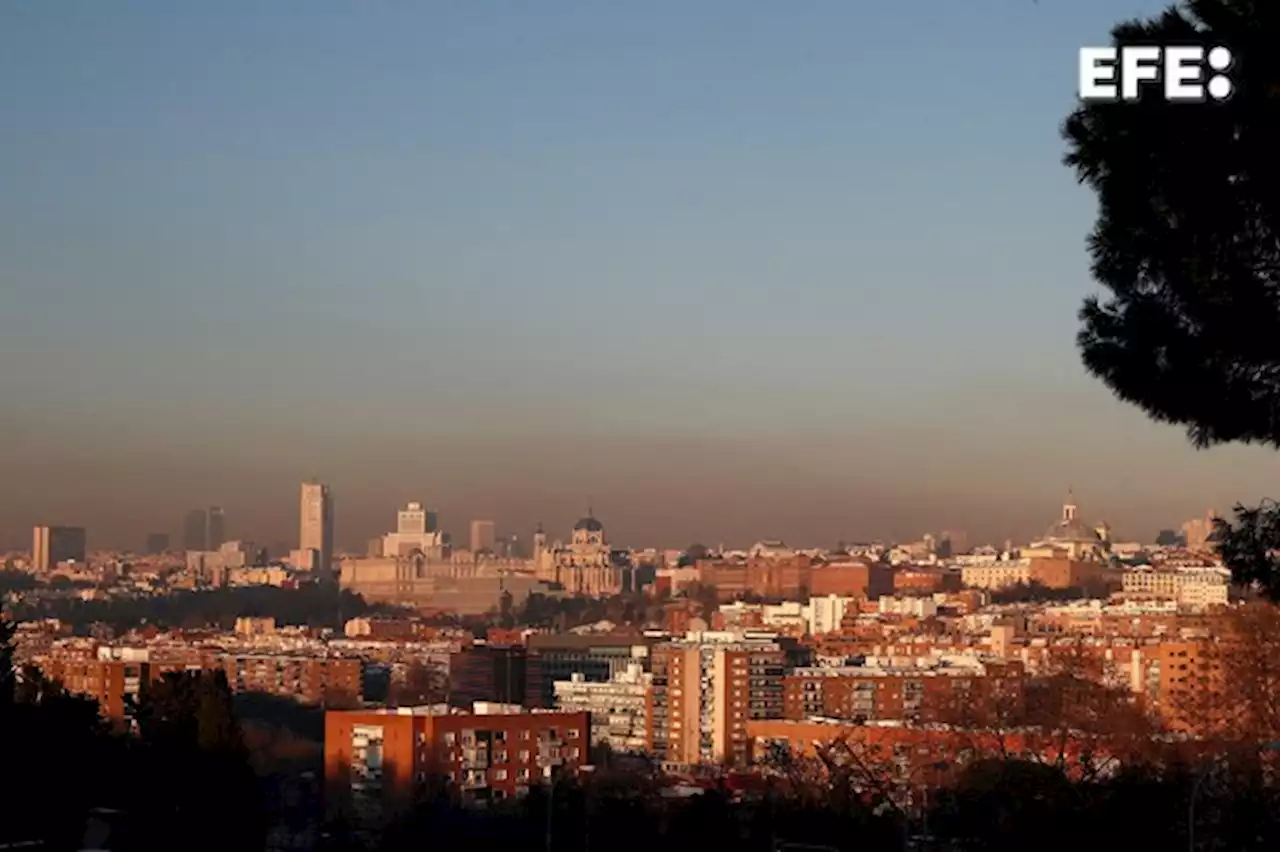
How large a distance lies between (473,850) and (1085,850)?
326 cm

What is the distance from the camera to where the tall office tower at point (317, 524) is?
366 ft

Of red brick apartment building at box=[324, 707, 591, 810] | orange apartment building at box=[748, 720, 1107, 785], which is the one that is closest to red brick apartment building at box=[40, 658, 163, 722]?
red brick apartment building at box=[324, 707, 591, 810]

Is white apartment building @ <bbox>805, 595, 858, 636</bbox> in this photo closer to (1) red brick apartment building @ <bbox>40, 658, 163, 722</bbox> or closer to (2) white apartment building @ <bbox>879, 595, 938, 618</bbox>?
(2) white apartment building @ <bbox>879, 595, 938, 618</bbox>

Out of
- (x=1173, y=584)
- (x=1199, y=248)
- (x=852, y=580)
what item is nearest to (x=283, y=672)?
(x=1173, y=584)

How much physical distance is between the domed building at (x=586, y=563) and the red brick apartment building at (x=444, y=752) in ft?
217

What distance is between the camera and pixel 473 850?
41.1 ft

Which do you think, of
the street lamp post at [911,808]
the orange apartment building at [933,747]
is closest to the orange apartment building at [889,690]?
the orange apartment building at [933,747]

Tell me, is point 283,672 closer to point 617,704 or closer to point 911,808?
point 617,704

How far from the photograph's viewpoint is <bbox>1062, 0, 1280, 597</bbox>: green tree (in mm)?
7914

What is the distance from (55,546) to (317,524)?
23415 mm

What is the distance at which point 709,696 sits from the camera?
2009 inches

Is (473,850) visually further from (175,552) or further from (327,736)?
(175,552)

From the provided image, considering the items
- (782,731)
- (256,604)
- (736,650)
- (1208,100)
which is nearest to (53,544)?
(256,604)

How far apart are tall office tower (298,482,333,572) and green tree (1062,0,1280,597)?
10108cm
